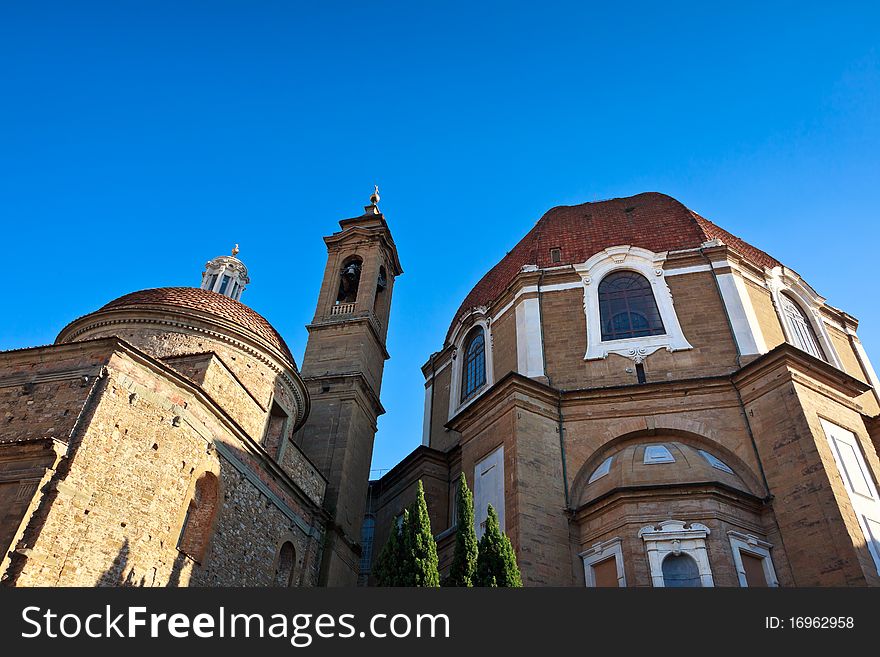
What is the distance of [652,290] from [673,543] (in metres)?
8.60

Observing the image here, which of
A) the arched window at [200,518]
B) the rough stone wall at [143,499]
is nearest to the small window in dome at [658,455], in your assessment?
the rough stone wall at [143,499]

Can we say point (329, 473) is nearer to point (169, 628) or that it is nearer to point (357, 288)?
point (357, 288)

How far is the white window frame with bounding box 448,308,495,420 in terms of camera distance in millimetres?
22125

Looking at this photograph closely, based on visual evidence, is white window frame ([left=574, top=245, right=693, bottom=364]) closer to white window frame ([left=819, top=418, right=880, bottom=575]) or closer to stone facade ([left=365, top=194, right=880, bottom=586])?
stone facade ([left=365, top=194, right=880, bottom=586])

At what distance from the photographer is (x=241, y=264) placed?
27.1 metres

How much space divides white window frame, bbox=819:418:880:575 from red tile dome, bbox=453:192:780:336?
7357 millimetres

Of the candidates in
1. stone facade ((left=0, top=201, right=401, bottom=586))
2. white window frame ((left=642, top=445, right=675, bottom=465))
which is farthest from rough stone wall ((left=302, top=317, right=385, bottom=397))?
white window frame ((left=642, top=445, right=675, bottom=465))

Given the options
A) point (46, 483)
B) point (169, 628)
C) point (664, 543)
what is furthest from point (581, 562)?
point (46, 483)

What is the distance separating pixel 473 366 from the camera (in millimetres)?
23031

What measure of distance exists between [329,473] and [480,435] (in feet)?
14.3

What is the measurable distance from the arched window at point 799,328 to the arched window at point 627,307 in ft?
12.7

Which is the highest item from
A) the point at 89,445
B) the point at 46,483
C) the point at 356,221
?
the point at 356,221

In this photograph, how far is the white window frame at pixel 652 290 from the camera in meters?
19.3

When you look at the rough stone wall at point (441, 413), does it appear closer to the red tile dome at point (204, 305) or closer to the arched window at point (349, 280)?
the arched window at point (349, 280)
